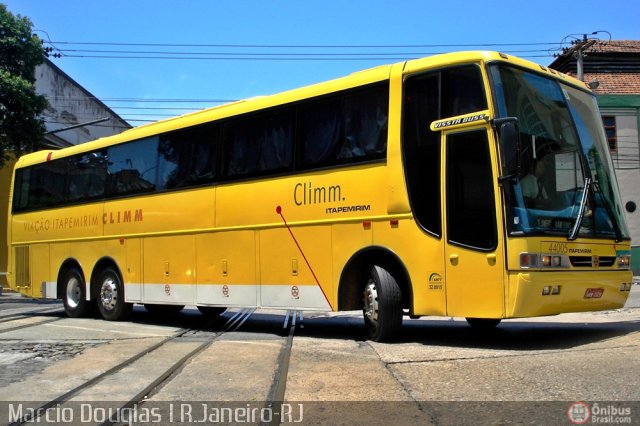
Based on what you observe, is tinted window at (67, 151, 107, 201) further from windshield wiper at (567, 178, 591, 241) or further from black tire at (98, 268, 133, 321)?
windshield wiper at (567, 178, 591, 241)

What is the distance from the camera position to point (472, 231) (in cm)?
678

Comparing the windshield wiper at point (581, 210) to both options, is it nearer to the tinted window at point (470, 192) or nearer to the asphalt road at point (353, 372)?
the tinted window at point (470, 192)

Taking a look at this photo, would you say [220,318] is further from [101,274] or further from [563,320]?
[563,320]

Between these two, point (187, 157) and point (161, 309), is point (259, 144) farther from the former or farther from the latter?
point (161, 309)

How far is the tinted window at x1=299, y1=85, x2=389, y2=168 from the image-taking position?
25.3ft

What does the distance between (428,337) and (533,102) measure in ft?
11.4

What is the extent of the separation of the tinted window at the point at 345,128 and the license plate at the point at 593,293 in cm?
304

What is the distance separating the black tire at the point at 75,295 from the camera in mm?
12609

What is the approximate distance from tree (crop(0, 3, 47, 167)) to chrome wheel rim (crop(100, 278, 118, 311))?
9902 mm

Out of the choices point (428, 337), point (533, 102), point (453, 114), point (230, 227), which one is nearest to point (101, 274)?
point (230, 227)

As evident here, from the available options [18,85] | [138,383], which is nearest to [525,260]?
[138,383]

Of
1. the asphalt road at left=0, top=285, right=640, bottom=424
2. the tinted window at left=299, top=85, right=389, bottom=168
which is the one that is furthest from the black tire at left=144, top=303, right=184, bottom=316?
the tinted window at left=299, top=85, right=389, bottom=168

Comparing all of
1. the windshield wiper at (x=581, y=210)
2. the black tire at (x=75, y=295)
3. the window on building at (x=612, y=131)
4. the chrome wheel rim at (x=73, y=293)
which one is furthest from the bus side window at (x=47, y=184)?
the window on building at (x=612, y=131)

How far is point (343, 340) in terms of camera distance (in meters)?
8.25
